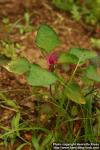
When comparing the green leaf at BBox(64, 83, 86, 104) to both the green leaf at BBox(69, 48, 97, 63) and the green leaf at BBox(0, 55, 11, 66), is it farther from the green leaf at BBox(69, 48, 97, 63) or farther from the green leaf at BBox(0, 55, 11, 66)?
the green leaf at BBox(0, 55, 11, 66)

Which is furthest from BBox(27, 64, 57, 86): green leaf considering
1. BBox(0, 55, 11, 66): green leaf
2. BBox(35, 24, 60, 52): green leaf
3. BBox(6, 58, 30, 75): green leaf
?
BBox(0, 55, 11, 66): green leaf

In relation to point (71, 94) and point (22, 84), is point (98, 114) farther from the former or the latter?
point (22, 84)

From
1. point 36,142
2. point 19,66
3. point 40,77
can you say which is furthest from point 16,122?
point 40,77

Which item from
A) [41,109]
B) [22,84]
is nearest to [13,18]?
[22,84]

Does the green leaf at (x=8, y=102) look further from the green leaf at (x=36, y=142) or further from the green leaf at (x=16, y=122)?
the green leaf at (x=36, y=142)

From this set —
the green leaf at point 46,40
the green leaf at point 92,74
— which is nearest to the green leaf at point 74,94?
the green leaf at point 92,74

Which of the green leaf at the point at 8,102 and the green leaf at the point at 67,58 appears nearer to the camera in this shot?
the green leaf at the point at 67,58
